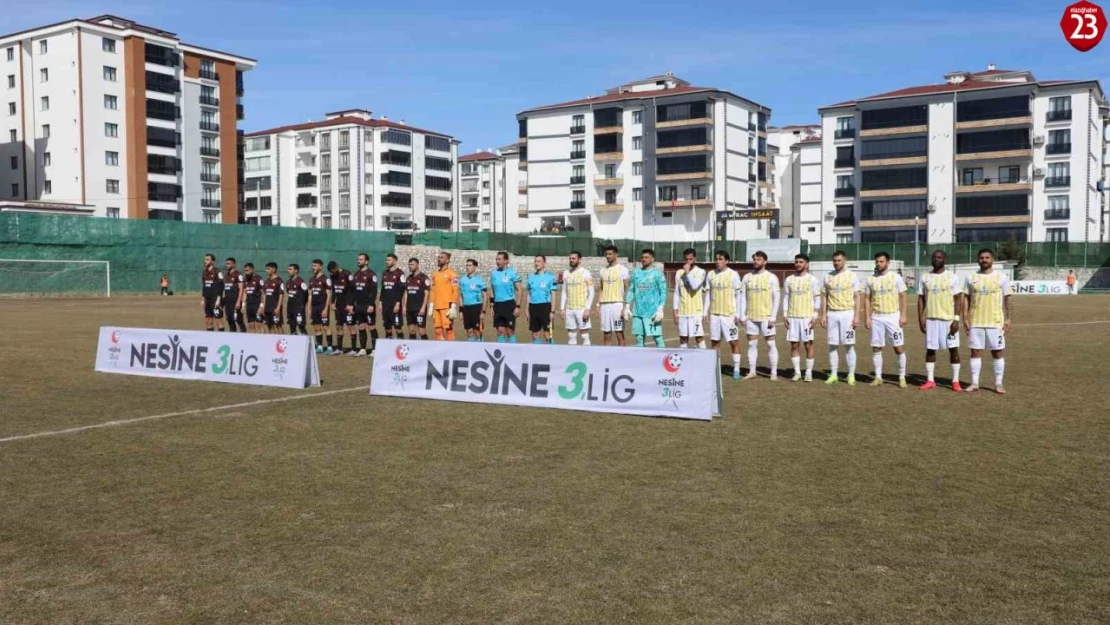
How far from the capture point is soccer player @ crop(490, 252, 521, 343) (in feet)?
61.0

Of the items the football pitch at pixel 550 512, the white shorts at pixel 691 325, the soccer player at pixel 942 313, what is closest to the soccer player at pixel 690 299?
the white shorts at pixel 691 325

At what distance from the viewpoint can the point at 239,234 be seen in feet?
181

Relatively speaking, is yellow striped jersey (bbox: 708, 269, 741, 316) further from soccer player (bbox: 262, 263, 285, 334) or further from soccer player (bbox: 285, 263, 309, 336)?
soccer player (bbox: 262, 263, 285, 334)

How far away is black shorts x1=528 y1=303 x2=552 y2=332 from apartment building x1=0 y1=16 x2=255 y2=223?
228ft

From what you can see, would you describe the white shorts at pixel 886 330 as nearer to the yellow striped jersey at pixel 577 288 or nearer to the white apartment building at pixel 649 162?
the yellow striped jersey at pixel 577 288

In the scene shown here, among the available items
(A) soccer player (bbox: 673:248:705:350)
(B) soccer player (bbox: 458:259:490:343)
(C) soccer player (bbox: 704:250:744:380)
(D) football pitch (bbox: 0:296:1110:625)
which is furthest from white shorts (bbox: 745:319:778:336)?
(B) soccer player (bbox: 458:259:490:343)

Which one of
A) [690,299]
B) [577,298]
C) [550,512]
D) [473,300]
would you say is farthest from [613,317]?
[550,512]

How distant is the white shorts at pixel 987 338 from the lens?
13789 millimetres

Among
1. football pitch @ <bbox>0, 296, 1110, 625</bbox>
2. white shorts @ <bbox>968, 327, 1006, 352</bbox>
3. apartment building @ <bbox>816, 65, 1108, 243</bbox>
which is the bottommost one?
football pitch @ <bbox>0, 296, 1110, 625</bbox>

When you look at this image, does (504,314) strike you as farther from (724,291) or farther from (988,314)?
(988,314)

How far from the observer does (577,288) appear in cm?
1862

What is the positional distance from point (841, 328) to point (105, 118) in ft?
261

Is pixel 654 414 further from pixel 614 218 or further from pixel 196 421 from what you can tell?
pixel 614 218

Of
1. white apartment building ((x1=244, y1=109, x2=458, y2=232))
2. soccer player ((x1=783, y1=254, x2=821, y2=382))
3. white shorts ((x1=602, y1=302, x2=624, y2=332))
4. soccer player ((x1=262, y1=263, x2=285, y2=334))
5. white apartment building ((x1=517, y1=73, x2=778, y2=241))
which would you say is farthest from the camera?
white apartment building ((x1=244, y1=109, x2=458, y2=232))
